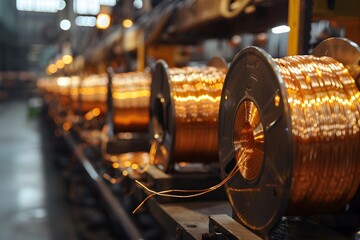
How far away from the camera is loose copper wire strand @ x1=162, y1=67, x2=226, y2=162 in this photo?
252 centimetres

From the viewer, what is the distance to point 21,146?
42.7 ft

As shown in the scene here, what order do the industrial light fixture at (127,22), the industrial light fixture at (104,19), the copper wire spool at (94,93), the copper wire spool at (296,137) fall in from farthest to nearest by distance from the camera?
the industrial light fixture at (104,19) → the industrial light fixture at (127,22) → the copper wire spool at (94,93) → the copper wire spool at (296,137)

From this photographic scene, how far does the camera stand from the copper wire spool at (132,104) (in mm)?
4086

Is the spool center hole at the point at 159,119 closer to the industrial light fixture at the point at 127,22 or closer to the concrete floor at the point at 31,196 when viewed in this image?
the concrete floor at the point at 31,196

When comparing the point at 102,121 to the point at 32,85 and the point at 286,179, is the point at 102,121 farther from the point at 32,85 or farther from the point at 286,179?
the point at 32,85

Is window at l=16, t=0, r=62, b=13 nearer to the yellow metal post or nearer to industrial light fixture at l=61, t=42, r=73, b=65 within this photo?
industrial light fixture at l=61, t=42, r=73, b=65

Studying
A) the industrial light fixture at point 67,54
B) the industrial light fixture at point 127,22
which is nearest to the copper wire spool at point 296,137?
the industrial light fixture at point 127,22

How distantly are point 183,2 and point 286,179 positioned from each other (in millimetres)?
3811

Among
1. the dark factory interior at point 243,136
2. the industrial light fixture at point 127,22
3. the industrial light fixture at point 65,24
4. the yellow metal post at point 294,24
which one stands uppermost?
the industrial light fixture at point 65,24

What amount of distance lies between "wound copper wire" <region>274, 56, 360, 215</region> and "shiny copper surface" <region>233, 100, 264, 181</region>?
0.17 metres

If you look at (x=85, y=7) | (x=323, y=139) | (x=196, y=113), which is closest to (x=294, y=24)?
(x=196, y=113)

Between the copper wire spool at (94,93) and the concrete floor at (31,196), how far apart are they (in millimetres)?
1418

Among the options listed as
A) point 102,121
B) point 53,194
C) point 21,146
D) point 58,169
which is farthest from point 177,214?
point 21,146

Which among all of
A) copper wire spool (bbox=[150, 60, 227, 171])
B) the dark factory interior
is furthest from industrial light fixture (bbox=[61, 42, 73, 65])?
copper wire spool (bbox=[150, 60, 227, 171])
